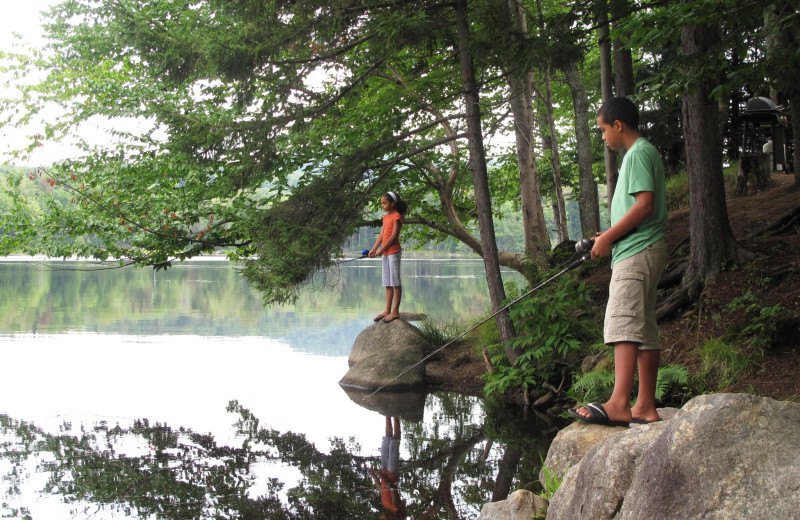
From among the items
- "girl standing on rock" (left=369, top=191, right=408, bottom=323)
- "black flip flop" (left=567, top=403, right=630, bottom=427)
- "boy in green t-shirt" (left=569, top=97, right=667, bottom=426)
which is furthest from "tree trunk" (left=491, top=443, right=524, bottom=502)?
"girl standing on rock" (left=369, top=191, right=408, bottom=323)

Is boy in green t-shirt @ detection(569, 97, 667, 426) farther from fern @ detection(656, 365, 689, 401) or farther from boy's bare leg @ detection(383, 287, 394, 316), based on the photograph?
boy's bare leg @ detection(383, 287, 394, 316)

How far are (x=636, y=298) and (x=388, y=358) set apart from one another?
609 centimetres

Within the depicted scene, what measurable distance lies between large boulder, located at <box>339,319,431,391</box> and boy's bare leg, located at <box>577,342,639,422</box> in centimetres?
475

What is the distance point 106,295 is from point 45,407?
1924 cm

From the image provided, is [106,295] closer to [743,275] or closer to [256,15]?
[256,15]

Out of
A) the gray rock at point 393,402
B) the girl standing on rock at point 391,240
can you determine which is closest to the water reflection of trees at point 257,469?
the gray rock at point 393,402

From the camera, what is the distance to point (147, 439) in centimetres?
666

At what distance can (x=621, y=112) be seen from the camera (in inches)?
161

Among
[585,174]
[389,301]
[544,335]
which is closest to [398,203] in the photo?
[389,301]

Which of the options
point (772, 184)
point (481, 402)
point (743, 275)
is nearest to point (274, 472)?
point (481, 402)

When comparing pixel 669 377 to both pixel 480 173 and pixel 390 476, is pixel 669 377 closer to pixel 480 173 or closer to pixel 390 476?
pixel 390 476

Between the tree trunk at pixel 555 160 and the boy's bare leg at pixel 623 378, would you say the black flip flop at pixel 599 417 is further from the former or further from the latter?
the tree trunk at pixel 555 160

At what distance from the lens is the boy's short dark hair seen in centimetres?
409

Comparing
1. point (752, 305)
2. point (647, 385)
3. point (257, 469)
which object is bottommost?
point (257, 469)
